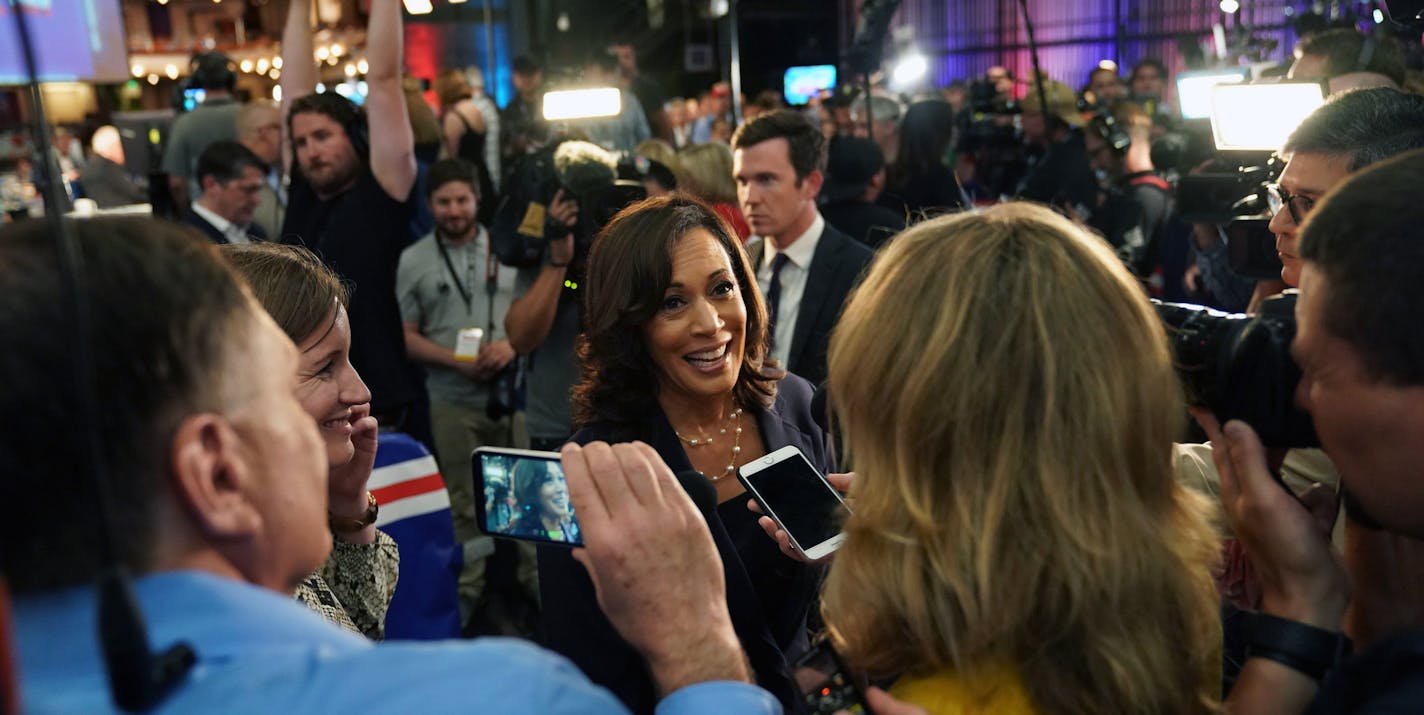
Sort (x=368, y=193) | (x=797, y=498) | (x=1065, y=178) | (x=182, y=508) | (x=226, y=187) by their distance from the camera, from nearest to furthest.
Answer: (x=182, y=508), (x=797, y=498), (x=368, y=193), (x=226, y=187), (x=1065, y=178)

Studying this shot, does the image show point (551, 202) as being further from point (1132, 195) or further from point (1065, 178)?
point (1065, 178)

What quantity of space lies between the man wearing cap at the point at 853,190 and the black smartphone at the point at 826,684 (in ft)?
11.1

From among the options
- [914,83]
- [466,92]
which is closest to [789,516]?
[466,92]

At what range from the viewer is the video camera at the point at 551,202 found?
3725 millimetres

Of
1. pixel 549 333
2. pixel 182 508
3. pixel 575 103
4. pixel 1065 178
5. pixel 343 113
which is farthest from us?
pixel 1065 178

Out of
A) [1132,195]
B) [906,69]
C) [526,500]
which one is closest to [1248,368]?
[526,500]

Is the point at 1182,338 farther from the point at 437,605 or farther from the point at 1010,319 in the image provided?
the point at 437,605

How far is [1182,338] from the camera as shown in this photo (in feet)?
4.28

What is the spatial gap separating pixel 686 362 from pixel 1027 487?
1214mm

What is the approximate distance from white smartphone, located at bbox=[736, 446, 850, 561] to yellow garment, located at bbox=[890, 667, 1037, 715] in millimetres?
503

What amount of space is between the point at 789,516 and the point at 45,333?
107 cm

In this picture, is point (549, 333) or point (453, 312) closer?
point (549, 333)

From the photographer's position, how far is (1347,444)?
1.11m

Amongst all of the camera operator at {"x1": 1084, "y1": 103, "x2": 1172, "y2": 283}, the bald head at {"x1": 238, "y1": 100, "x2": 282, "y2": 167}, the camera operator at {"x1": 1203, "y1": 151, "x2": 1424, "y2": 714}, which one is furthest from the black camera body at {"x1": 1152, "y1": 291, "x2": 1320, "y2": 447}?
the bald head at {"x1": 238, "y1": 100, "x2": 282, "y2": 167}
